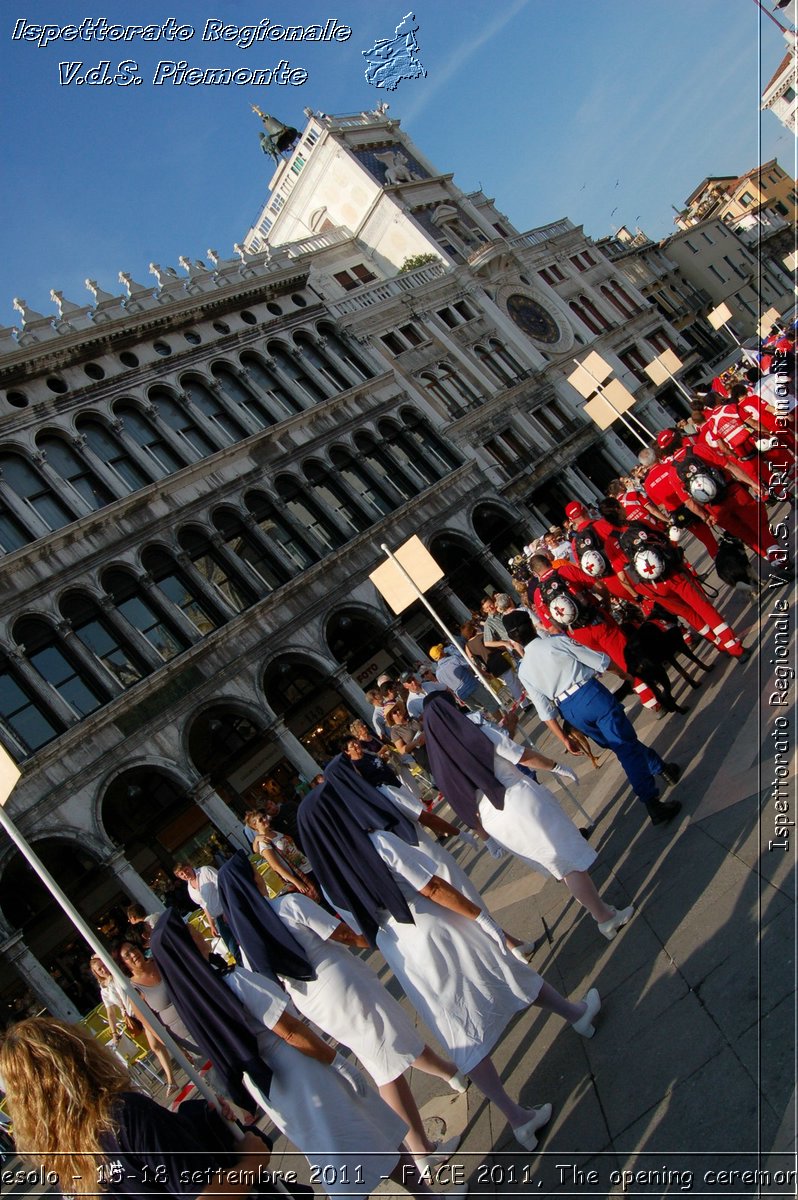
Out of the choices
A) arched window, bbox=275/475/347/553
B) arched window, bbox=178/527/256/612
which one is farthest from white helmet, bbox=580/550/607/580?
arched window, bbox=275/475/347/553

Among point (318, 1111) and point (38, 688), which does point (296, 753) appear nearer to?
point (38, 688)

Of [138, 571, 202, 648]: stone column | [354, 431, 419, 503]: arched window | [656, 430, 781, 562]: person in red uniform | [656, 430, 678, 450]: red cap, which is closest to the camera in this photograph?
[656, 430, 781, 562]: person in red uniform

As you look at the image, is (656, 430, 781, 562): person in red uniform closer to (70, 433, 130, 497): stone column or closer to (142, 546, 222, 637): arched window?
(142, 546, 222, 637): arched window

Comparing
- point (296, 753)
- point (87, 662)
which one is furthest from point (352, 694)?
point (87, 662)

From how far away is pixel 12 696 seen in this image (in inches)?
707

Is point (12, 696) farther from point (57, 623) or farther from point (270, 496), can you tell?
point (270, 496)

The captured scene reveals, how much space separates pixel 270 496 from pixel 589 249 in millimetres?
32464

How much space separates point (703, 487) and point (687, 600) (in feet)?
5.41

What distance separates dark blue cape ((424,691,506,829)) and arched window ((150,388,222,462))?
19915mm

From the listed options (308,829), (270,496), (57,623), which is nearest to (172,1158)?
(308,829)

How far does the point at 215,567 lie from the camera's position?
2270cm

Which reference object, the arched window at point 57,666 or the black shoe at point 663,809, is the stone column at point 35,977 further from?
the black shoe at point 663,809

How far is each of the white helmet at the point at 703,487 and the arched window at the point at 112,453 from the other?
16.8 m

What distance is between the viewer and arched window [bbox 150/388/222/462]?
2416 cm
